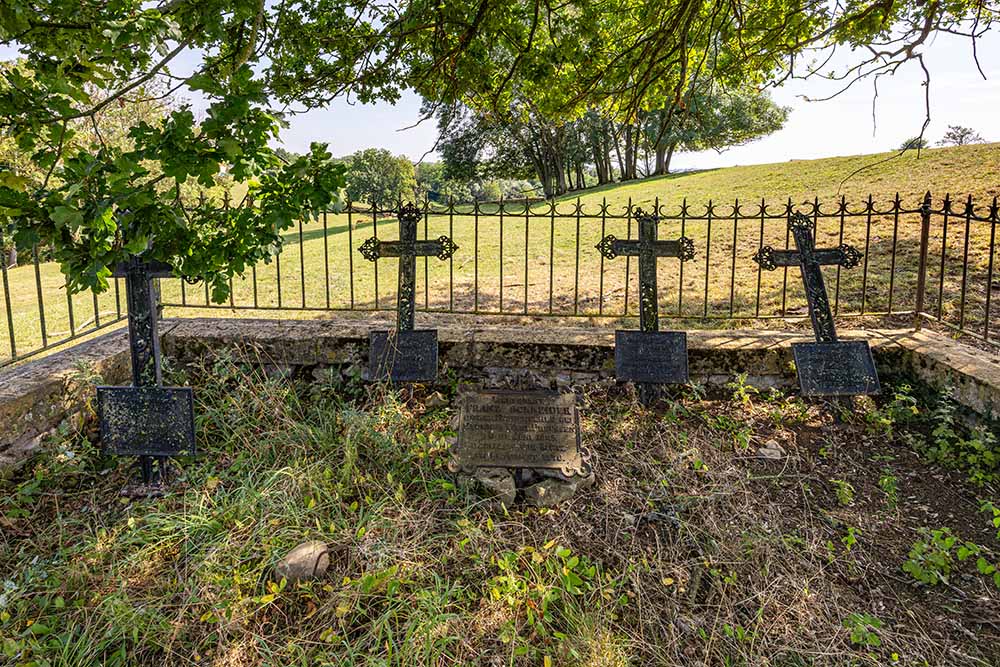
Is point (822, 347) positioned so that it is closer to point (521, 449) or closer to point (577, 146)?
point (521, 449)

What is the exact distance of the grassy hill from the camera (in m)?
11.0

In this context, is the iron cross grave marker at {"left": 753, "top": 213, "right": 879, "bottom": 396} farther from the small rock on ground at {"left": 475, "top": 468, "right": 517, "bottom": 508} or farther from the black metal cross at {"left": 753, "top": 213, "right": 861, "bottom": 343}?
the small rock on ground at {"left": 475, "top": 468, "right": 517, "bottom": 508}

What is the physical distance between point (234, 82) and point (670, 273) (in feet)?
22.8

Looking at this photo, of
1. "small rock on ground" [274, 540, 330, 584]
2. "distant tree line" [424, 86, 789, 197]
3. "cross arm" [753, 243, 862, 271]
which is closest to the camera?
"small rock on ground" [274, 540, 330, 584]

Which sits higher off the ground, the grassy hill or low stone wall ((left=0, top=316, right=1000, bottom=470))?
the grassy hill

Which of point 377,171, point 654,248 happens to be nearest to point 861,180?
point 654,248

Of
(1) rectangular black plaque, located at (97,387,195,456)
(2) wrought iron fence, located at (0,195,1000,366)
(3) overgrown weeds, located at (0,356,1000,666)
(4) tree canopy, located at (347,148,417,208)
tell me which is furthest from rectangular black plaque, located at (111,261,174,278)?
(4) tree canopy, located at (347,148,417,208)

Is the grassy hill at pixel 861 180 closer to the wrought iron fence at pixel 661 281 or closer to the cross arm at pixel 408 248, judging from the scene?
the wrought iron fence at pixel 661 281

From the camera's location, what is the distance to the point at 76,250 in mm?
3105

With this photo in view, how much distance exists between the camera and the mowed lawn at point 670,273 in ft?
20.0

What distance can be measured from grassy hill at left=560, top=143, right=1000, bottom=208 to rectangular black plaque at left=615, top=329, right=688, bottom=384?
557cm

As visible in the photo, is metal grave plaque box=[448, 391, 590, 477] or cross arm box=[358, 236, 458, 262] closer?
metal grave plaque box=[448, 391, 590, 477]

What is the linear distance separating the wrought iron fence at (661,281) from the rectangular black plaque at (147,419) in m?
1.27

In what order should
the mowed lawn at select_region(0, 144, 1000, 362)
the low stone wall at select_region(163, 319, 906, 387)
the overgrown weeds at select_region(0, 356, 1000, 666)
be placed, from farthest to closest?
1. the mowed lawn at select_region(0, 144, 1000, 362)
2. the low stone wall at select_region(163, 319, 906, 387)
3. the overgrown weeds at select_region(0, 356, 1000, 666)
